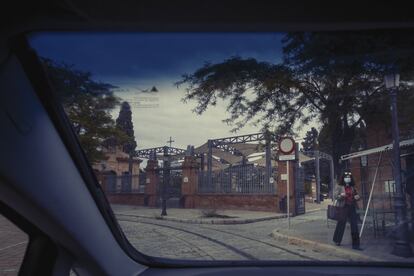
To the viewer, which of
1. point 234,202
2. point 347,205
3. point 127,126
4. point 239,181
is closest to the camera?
point 127,126

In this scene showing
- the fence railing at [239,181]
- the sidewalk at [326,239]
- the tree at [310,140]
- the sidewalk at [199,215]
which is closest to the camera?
the tree at [310,140]

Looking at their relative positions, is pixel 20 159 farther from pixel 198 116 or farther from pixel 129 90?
pixel 198 116

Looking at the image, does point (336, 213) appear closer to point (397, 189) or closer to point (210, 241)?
point (397, 189)

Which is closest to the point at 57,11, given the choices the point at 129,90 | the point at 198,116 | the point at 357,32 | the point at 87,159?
the point at 129,90

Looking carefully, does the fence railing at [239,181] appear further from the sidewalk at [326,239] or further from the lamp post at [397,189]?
the lamp post at [397,189]

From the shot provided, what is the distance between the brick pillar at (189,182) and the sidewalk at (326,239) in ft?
2.39

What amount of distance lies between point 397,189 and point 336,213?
0.49m

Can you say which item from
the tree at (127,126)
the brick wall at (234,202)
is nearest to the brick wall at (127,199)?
the tree at (127,126)

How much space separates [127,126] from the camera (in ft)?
9.73

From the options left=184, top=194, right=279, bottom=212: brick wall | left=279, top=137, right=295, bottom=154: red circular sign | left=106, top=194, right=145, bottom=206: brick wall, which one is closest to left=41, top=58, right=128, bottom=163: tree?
left=106, top=194, right=145, bottom=206: brick wall

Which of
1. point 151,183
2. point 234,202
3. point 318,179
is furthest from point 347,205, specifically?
point 151,183

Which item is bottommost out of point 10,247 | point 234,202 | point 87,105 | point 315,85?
point 10,247

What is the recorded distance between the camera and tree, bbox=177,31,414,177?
8.80 feet

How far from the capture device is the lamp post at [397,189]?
279 centimetres
